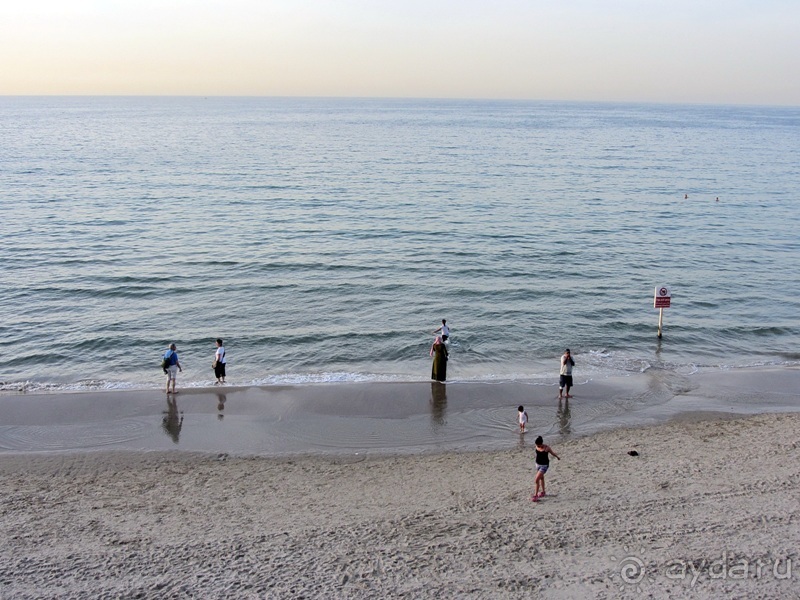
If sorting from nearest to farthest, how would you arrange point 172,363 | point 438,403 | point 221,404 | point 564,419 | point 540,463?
point 540,463, point 564,419, point 221,404, point 438,403, point 172,363

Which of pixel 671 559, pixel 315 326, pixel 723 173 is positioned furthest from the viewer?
pixel 723 173

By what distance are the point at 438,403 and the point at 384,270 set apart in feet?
46.5

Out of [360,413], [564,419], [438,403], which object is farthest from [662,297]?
[360,413]

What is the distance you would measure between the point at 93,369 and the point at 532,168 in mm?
54047

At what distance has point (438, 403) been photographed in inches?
718

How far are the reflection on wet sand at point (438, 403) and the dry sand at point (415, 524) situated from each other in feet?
6.69

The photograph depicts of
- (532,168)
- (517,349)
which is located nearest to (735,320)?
(517,349)

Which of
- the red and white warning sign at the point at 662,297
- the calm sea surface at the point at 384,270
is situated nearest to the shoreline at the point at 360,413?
the calm sea surface at the point at 384,270

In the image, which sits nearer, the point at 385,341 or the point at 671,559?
the point at 671,559

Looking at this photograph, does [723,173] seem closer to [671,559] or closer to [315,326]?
[315,326]

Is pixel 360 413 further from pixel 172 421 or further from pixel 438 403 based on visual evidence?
pixel 172 421

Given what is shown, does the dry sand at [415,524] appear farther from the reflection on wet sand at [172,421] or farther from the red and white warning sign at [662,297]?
the red and white warning sign at [662,297]

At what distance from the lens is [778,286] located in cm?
2983

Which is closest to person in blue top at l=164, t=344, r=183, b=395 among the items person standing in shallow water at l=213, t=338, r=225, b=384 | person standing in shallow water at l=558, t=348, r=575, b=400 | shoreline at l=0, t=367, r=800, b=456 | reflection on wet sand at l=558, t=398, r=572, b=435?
shoreline at l=0, t=367, r=800, b=456
